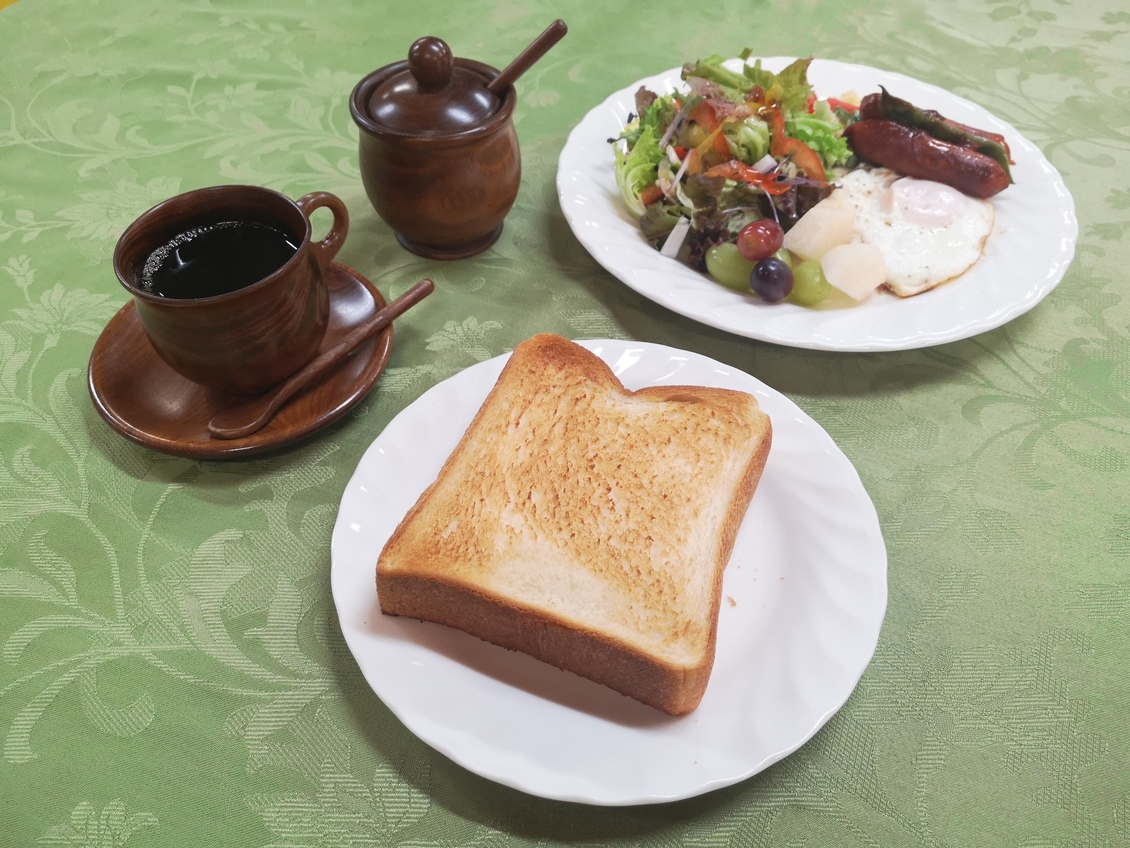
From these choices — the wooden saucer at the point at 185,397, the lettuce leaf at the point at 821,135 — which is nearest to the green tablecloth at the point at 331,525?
the wooden saucer at the point at 185,397

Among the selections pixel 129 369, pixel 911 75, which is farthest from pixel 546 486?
pixel 911 75

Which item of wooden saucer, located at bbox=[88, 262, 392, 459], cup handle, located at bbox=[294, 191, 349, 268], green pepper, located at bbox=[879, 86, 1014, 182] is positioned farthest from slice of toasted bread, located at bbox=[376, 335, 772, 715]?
green pepper, located at bbox=[879, 86, 1014, 182]

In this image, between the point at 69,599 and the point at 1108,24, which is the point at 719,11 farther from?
the point at 69,599

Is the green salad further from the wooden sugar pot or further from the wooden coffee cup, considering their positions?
the wooden coffee cup

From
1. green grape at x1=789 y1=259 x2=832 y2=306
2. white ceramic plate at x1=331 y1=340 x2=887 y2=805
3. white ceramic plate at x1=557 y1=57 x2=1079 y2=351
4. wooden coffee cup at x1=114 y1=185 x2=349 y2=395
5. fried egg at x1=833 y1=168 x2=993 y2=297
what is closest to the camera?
white ceramic plate at x1=331 y1=340 x2=887 y2=805

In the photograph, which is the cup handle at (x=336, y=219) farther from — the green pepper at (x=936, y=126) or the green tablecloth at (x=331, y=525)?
the green pepper at (x=936, y=126)

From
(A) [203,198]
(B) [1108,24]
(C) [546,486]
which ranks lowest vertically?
(C) [546,486]

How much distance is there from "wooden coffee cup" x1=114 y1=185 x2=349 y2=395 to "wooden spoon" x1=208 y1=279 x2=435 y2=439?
0.03m

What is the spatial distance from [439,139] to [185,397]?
773 mm

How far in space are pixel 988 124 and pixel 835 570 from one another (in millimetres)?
1776

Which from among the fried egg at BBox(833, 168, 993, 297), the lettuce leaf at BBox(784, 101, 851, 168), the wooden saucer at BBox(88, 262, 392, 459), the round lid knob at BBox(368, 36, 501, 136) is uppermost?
the round lid knob at BBox(368, 36, 501, 136)

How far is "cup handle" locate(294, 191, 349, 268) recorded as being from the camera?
1.52 metres

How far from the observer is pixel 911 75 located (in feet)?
8.66

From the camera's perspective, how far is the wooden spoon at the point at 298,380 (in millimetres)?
1456
